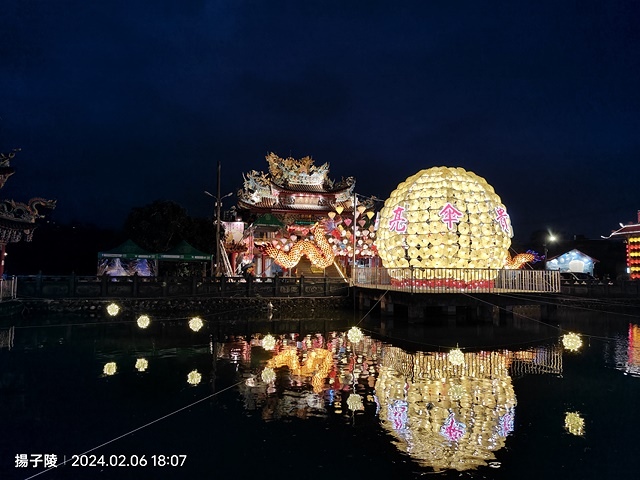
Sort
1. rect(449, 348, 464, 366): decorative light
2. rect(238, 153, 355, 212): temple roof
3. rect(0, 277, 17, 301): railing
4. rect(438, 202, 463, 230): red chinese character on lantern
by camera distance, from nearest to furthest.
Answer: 1. rect(449, 348, 464, 366): decorative light
2. rect(438, 202, 463, 230): red chinese character on lantern
3. rect(0, 277, 17, 301): railing
4. rect(238, 153, 355, 212): temple roof

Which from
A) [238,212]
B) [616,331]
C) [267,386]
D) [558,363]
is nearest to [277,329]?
[267,386]

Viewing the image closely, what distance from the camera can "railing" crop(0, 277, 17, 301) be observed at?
61.4 feet

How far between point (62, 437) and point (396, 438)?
435 centimetres

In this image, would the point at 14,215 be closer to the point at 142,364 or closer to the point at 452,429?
the point at 142,364

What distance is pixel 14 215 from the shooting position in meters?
20.4

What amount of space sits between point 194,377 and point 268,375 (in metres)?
1.45

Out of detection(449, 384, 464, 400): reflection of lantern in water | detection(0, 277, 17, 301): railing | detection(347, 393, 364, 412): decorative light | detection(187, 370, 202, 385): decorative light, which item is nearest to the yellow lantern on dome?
detection(449, 384, 464, 400): reflection of lantern in water

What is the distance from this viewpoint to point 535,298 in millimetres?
17984

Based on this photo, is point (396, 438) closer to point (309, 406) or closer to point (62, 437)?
point (309, 406)

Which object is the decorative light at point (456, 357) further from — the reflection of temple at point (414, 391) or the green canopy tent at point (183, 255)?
the green canopy tent at point (183, 255)

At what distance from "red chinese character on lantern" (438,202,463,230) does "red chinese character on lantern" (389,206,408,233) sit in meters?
1.52

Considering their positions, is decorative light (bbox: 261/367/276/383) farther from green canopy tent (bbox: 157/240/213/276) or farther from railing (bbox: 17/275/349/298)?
green canopy tent (bbox: 157/240/213/276)

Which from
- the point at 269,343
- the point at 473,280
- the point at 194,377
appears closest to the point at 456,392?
the point at 194,377

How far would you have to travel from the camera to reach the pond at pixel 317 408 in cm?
532
